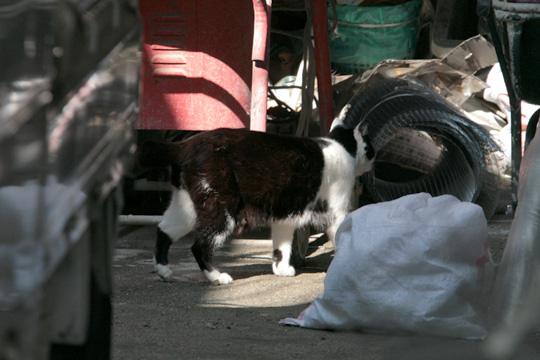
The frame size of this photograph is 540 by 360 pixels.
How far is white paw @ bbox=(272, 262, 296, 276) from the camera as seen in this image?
597cm

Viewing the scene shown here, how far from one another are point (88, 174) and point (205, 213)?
3.37 meters

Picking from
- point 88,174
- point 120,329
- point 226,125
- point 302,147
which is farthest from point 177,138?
point 88,174

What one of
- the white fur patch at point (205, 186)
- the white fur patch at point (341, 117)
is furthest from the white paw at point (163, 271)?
the white fur patch at point (341, 117)

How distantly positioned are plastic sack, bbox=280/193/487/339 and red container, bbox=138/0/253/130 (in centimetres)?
224

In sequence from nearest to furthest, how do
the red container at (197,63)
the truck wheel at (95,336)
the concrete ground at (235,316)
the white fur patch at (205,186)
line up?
the truck wheel at (95,336)
the concrete ground at (235,316)
the white fur patch at (205,186)
the red container at (197,63)

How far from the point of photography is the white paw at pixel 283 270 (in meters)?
5.97

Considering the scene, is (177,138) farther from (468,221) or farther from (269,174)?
(468,221)

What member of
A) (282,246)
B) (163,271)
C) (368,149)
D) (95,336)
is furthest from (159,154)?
(95,336)

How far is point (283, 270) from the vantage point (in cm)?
598

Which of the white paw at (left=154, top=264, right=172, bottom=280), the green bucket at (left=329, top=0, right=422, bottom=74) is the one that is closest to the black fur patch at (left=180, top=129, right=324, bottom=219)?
the white paw at (left=154, top=264, right=172, bottom=280)

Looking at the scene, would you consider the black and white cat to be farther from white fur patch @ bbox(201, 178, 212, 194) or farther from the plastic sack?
the plastic sack

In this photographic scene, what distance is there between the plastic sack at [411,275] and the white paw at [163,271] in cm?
130

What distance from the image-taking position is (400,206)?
184 inches

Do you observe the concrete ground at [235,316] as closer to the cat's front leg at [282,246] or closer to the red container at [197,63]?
the cat's front leg at [282,246]
